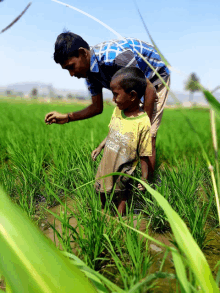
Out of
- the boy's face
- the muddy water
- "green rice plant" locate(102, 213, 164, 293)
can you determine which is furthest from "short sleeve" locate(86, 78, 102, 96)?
"green rice plant" locate(102, 213, 164, 293)

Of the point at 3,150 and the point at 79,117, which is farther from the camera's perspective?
the point at 3,150

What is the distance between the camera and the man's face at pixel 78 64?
63.6 inches

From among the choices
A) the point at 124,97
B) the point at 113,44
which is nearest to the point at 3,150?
the point at 113,44

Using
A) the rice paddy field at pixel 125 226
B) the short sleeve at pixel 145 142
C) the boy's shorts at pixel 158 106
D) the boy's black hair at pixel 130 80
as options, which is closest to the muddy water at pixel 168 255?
the rice paddy field at pixel 125 226

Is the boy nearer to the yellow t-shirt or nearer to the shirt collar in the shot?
the yellow t-shirt

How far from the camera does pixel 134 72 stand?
4.41 feet

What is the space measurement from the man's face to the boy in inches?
15.2

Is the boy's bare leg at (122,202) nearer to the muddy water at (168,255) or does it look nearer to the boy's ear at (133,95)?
the muddy water at (168,255)

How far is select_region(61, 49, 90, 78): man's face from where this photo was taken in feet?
5.30

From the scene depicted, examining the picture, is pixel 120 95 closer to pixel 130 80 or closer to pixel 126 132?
pixel 130 80

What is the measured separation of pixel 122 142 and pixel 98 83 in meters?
0.74

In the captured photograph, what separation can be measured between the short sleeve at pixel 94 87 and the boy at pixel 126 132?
0.56 m

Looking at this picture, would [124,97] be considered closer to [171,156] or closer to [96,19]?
[96,19]

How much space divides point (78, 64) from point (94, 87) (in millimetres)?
355
